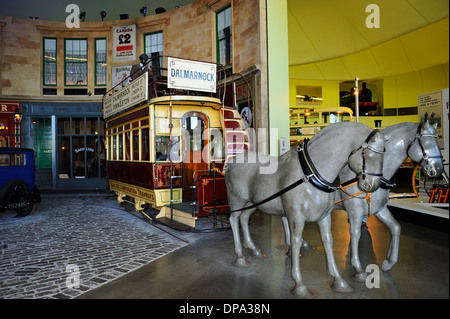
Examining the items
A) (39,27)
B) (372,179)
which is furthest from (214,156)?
(39,27)

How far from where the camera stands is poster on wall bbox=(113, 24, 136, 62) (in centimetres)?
1614

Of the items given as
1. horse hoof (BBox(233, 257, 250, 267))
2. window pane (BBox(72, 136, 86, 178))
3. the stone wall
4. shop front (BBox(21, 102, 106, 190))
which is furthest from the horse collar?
window pane (BBox(72, 136, 86, 178))

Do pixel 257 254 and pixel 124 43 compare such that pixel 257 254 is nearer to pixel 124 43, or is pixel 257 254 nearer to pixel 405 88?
pixel 405 88

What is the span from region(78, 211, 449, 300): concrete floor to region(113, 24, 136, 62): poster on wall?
13.5m

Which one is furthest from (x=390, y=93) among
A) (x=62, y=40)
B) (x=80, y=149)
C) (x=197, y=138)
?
(x=62, y=40)

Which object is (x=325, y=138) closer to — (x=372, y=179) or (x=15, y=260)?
(x=372, y=179)

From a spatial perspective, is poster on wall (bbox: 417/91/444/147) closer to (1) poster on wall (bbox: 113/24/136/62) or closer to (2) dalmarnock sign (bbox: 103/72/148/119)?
(2) dalmarnock sign (bbox: 103/72/148/119)

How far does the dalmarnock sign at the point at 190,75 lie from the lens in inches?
268

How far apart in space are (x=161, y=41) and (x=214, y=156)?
10320mm

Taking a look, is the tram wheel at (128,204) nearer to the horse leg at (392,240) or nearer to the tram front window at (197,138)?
the tram front window at (197,138)

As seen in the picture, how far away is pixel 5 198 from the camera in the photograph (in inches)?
354

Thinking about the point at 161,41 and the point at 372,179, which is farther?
the point at 161,41
